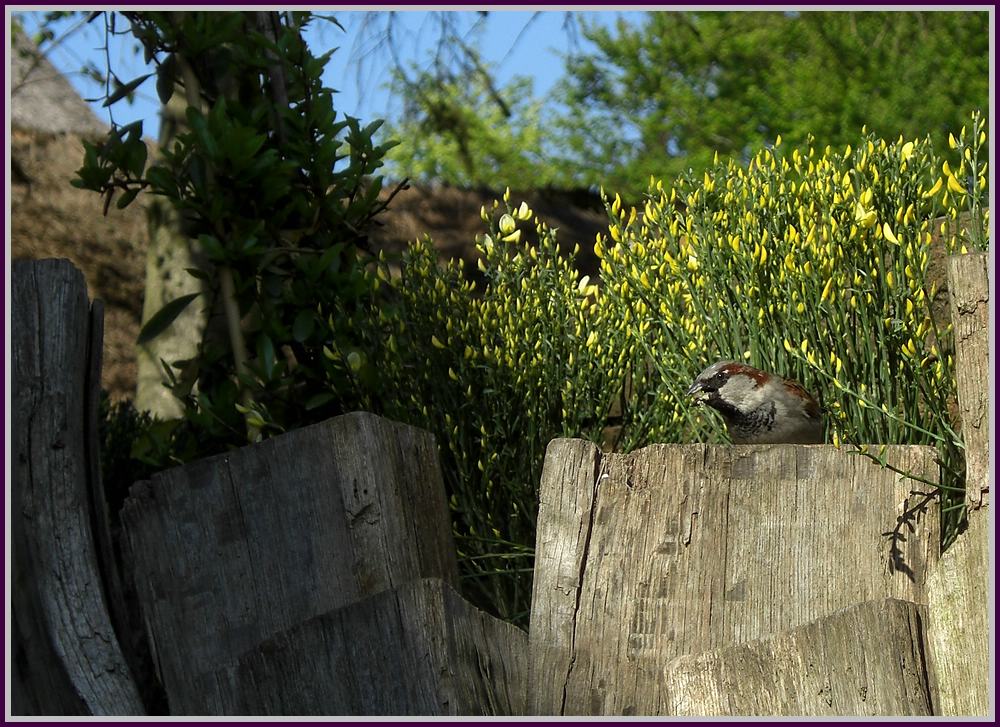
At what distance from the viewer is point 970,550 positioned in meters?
2.45

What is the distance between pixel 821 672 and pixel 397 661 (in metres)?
0.96

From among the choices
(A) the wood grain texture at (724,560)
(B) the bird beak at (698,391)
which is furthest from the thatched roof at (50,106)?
(A) the wood grain texture at (724,560)

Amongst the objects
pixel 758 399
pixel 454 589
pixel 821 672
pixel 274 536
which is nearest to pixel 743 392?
pixel 758 399

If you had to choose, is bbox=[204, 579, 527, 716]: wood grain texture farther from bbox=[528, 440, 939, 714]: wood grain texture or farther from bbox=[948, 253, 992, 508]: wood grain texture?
bbox=[948, 253, 992, 508]: wood grain texture

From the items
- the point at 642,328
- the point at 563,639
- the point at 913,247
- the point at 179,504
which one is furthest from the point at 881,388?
the point at 179,504

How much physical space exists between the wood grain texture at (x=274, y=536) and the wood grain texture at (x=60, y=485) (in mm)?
158

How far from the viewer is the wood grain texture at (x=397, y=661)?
2449mm

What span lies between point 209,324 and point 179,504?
1300mm

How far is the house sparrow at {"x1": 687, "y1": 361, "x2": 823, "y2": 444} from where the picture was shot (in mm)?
3004

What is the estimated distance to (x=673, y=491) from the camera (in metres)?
2.61

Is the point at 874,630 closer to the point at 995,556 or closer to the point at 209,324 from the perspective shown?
the point at 995,556

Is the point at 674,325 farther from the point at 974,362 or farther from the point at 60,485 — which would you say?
the point at 60,485

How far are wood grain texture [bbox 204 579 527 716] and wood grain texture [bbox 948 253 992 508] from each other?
1.11m

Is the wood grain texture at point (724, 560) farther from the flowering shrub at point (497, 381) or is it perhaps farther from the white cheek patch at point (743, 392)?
the flowering shrub at point (497, 381)
